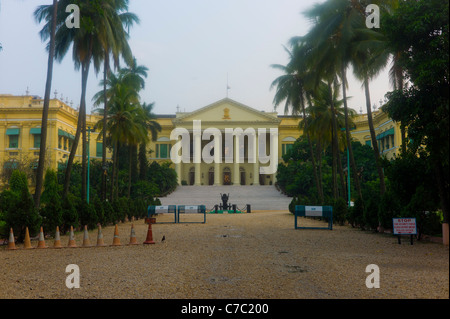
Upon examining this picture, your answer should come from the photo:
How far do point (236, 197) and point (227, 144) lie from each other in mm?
18509

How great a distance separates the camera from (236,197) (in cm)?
5116

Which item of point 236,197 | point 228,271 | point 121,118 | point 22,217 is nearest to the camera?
point 228,271

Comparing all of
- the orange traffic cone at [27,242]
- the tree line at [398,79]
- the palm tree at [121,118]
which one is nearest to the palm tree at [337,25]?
the tree line at [398,79]

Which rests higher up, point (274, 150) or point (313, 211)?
point (274, 150)

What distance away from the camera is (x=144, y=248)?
11453 mm

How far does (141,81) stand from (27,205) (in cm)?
2735

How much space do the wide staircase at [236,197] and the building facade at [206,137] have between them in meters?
6.73

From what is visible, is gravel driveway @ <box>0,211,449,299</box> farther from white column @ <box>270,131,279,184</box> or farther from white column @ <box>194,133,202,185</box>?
white column @ <box>270,131,279,184</box>

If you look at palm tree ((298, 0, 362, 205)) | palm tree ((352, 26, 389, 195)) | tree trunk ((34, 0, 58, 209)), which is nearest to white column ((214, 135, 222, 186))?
palm tree ((298, 0, 362, 205))

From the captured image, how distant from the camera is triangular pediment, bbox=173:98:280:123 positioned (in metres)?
65.4

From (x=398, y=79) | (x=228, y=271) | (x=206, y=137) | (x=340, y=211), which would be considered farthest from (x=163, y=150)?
(x=228, y=271)

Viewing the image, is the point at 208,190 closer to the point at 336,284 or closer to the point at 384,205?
the point at 384,205

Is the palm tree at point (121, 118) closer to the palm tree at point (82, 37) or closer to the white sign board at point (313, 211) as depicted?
the palm tree at point (82, 37)

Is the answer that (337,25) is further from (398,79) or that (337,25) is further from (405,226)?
(405,226)
